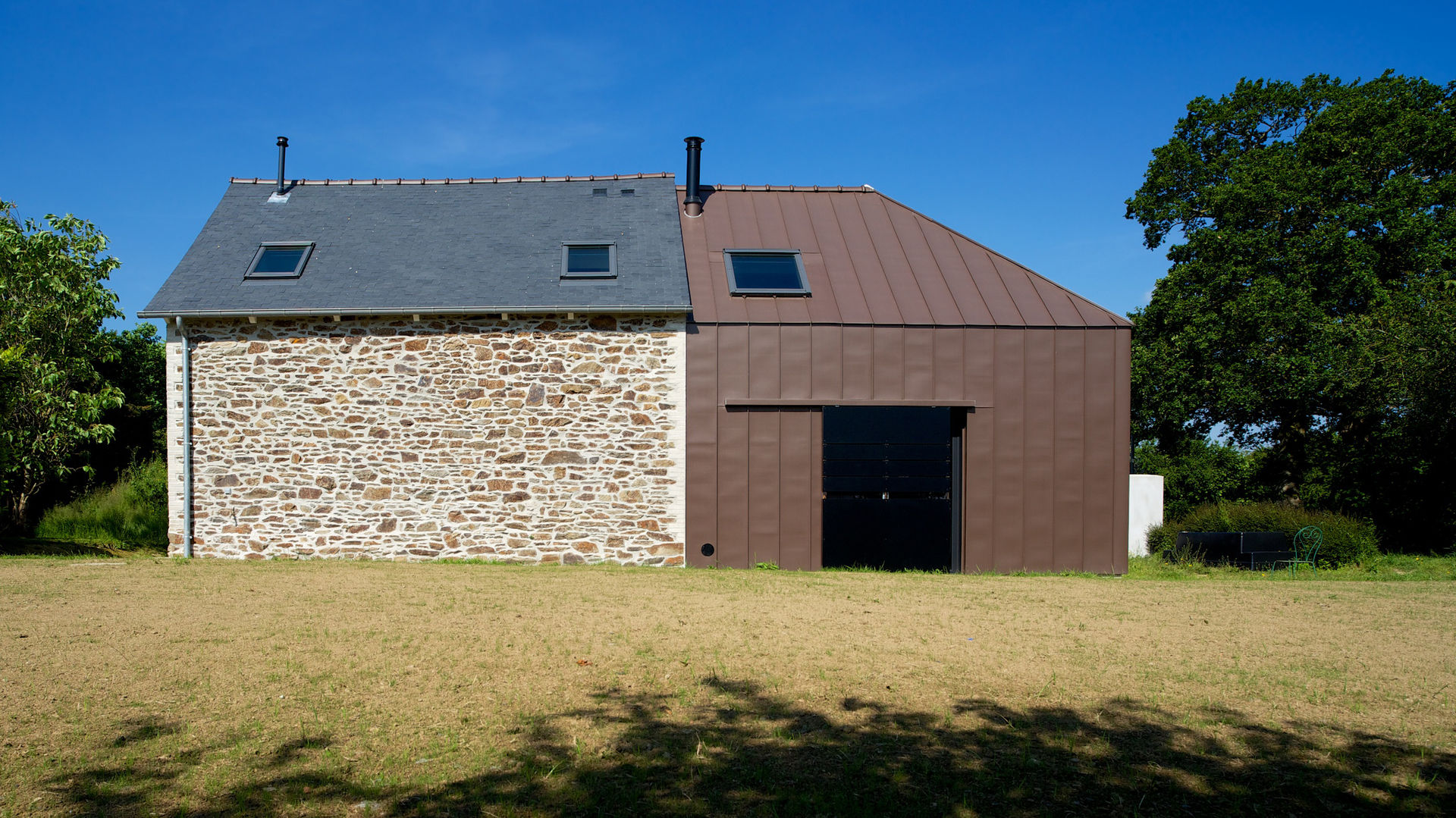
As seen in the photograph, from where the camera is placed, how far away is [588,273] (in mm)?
11484

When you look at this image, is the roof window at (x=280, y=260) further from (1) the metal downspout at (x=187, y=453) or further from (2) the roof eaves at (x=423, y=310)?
(1) the metal downspout at (x=187, y=453)

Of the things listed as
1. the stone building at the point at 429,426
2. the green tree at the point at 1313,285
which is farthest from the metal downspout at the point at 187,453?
the green tree at the point at 1313,285

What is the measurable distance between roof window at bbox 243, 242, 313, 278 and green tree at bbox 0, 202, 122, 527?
271cm

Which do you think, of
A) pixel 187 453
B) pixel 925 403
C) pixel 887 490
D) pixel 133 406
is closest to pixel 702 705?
pixel 925 403

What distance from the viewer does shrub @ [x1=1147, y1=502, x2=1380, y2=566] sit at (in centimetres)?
1234

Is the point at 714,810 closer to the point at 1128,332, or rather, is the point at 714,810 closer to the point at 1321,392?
the point at 1128,332

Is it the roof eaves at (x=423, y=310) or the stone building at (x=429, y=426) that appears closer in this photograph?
the roof eaves at (x=423, y=310)

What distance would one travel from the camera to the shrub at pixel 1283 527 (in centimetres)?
1234

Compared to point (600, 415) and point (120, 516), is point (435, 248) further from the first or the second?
point (120, 516)

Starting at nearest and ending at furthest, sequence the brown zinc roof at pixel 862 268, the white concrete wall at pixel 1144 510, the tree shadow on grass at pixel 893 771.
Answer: the tree shadow on grass at pixel 893 771 < the brown zinc roof at pixel 862 268 < the white concrete wall at pixel 1144 510

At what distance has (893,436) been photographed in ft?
55.3

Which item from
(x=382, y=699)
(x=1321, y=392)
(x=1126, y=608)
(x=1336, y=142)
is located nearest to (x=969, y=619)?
(x=1126, y=608)

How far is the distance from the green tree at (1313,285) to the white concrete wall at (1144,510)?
501 centimetres

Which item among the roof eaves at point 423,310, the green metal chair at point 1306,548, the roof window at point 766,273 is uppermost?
the roof window at point 766,273
